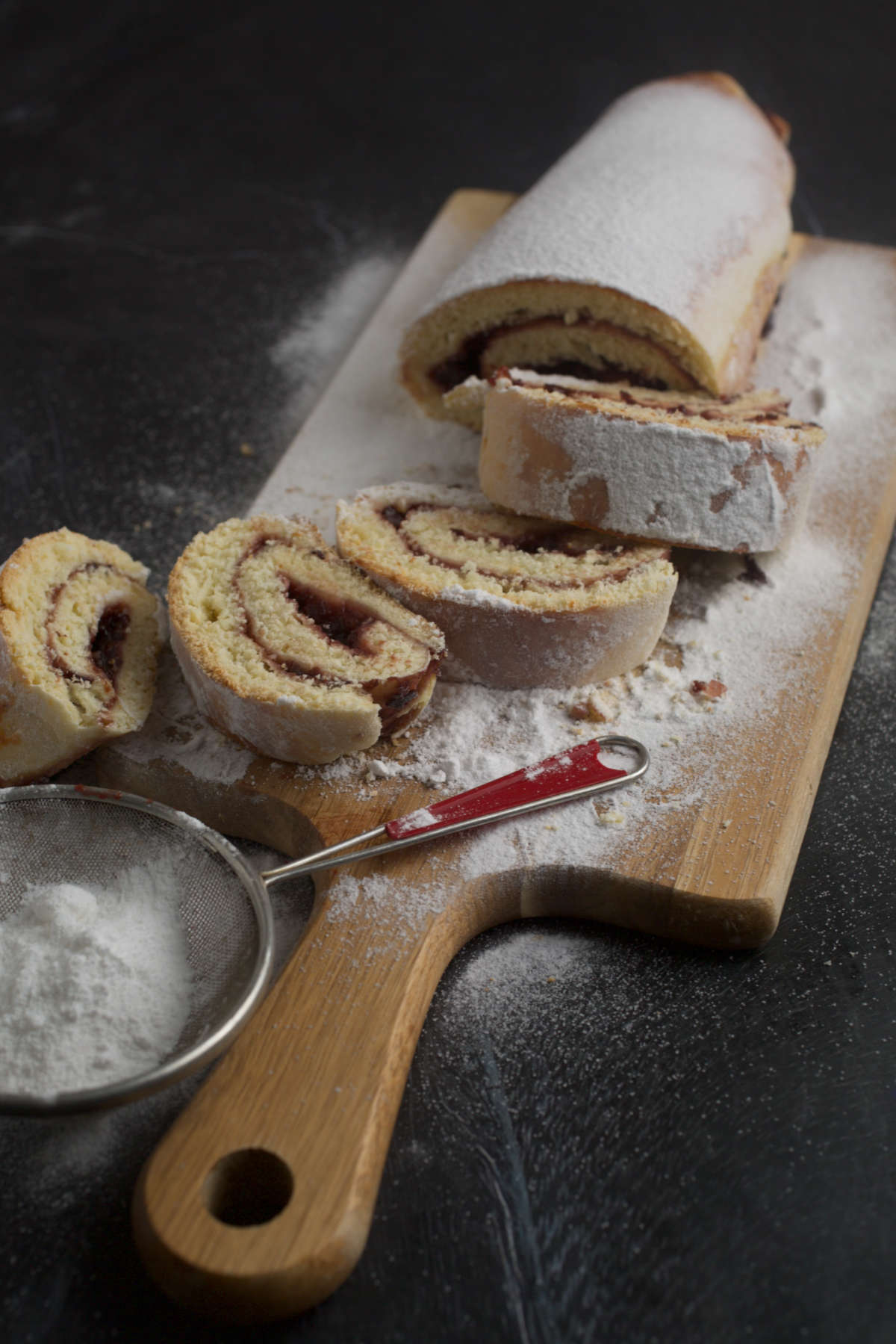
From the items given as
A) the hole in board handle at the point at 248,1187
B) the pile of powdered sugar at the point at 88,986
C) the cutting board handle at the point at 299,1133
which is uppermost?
the pile of powdered sugar at the point at 88,986

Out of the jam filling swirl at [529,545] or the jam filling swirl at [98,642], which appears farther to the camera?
the jam filling swirl at [529,545]

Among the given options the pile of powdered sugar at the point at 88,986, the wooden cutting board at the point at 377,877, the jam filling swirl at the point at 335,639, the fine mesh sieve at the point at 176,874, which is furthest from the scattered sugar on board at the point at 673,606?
the pile of powdered sugar at the point at 88,986

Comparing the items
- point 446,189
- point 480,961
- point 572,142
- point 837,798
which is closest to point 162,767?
point 480,961

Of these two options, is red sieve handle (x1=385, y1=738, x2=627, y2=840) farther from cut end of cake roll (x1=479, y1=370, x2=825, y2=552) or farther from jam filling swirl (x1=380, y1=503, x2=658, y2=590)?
cut end of cake roll (x1=479, y1=370, x2=825, y2=552)

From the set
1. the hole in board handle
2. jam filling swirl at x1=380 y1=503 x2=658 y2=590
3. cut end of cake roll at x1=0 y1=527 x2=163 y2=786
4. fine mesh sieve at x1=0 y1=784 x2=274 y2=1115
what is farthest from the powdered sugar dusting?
the hole in board handle

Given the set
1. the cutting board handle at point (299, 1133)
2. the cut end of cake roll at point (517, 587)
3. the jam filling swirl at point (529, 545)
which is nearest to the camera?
the cutting board handle at point (299, 1133)

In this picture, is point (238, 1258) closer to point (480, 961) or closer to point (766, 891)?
point (480, 961)

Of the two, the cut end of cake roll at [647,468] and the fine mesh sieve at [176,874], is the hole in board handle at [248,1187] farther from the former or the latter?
the cut end of cake roll at [647,468]

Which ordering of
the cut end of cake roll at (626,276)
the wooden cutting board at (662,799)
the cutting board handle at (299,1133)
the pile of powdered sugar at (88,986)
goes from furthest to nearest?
the cut end of cake roll at (626,276) → the wooden cutting board at (662,799) → the pile of powdered sugar at (88,986) → the cutting board handle at (299,1133)
